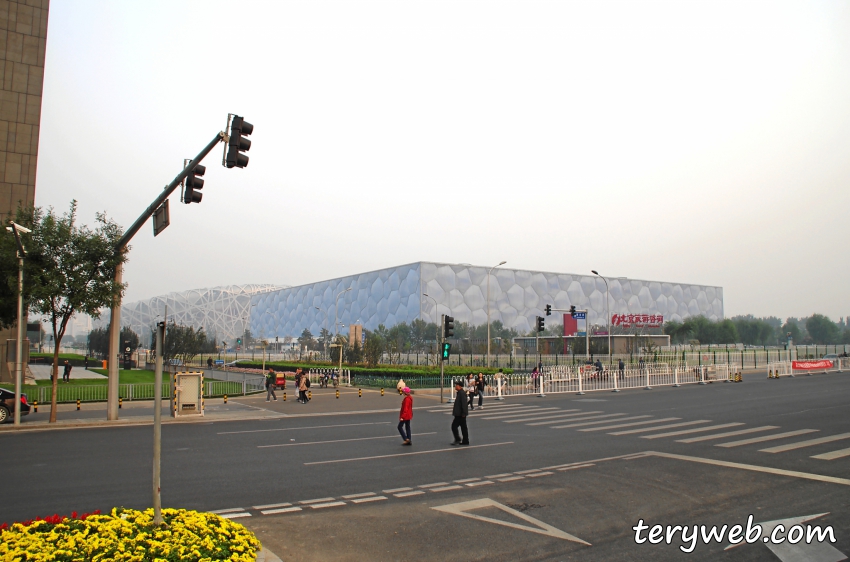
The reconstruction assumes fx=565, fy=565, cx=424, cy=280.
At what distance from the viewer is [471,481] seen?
10.0 metres

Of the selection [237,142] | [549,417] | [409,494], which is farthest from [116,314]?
[549,417]

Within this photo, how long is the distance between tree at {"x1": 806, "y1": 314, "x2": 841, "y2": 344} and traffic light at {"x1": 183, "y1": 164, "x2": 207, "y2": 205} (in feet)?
496

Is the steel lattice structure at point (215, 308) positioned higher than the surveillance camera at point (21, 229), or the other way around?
the steel lattice structure at point (215, 308)

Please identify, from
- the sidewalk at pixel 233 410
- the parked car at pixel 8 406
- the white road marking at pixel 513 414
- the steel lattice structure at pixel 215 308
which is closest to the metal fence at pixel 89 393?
the sidewalk at pixel 233 410

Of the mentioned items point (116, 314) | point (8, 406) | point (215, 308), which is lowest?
point (8, 406)

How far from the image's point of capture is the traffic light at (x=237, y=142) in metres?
11.8

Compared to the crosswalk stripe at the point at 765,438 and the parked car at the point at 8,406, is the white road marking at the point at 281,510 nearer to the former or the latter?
the crosswalk stripe at the point at 765,438

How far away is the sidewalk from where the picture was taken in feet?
63.9

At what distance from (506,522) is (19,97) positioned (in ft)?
153

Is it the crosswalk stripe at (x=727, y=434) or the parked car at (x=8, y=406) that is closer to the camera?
the crosswalk stripe at (x=727, y=434)

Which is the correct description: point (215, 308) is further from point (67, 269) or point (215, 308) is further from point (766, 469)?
point (766, 469)

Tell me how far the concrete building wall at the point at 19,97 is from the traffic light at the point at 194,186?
34.0m

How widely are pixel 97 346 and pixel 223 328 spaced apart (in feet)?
259

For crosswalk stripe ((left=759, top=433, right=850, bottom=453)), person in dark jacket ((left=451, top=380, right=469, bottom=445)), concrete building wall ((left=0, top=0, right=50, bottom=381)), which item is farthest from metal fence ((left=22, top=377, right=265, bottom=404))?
crosswalk stripe ((left=759, top=433, right=850, bottom=453))
